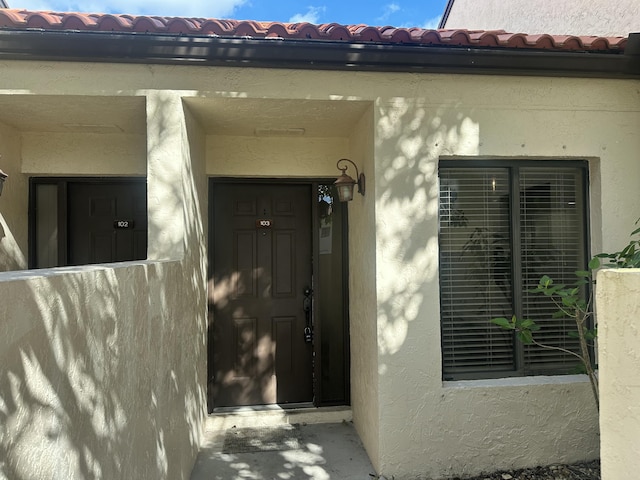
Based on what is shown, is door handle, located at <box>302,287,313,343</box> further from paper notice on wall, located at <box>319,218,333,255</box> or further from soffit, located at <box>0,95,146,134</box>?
soffit, located at <box>0,95,146,134</box>

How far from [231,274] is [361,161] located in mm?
1795

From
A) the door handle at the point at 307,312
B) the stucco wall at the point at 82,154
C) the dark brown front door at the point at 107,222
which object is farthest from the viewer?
the door handle at the point at 307,312

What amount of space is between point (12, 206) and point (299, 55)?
298cm

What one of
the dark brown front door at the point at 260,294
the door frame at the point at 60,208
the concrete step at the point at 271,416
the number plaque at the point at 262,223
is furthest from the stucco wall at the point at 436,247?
the door frame at the point at 60,208

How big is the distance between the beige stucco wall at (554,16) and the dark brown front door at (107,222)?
5272 millimetres

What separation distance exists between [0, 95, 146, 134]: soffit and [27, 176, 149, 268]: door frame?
481 mm

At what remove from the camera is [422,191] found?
10.4 feet

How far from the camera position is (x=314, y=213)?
4.25 meters

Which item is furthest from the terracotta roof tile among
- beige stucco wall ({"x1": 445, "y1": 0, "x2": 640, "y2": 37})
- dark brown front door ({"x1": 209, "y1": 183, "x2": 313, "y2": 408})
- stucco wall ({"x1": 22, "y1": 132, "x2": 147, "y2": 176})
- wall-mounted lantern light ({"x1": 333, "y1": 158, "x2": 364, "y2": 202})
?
dark brown front door ({"x1": 209, "y1": 183, "x2": 313, "y2": 408})

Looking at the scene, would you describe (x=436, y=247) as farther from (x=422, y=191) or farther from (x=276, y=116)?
(x=276, y=116)

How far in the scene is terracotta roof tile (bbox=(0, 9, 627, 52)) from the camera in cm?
276

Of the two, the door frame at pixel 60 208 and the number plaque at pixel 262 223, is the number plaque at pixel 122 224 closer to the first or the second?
the door frame at pixel 60 208

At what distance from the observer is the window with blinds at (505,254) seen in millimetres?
3371

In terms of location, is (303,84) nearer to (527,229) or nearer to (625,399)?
(527,229)
